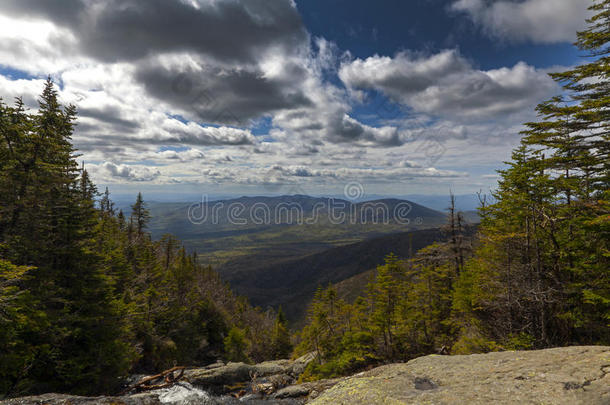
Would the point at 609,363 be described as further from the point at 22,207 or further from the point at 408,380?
the point at 22,207

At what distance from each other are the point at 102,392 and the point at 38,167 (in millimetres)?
14215

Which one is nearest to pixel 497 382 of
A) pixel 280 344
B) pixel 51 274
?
pixel 51 274

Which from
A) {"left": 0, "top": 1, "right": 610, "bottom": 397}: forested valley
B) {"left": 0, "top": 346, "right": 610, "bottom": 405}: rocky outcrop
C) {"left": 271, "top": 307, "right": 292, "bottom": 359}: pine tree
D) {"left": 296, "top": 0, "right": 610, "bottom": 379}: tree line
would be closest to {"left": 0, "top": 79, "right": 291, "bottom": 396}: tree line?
{"left": 0, "top": 1, "right": 610, "bottom": 397}: forested valley

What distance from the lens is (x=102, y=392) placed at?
50.6ft

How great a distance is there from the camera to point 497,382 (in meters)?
5.32

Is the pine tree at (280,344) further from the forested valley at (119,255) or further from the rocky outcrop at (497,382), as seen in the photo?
the rocky outcrop at (497,382)

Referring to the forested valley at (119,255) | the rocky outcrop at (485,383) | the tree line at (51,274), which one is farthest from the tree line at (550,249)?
the tree line at (51,274)

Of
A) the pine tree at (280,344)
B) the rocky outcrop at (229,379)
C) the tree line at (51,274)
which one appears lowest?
the pine tree at (280,344)

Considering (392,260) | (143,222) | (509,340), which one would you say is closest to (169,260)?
(143,222)

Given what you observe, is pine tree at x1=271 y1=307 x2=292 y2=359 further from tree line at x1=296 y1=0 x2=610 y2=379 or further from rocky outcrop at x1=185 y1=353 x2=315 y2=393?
tree line at x1=296 y1=0 x2=610 y2=379

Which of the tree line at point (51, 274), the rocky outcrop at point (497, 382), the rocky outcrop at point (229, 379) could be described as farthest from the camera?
the rocky outcrop at point (229, 379)

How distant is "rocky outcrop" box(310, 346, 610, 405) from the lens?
452 cm

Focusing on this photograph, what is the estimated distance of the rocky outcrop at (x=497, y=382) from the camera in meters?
4.52

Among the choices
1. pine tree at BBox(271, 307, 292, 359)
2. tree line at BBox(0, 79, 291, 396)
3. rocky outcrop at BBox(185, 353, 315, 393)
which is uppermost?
tree line at BBox(0, 79, 291, 396)
